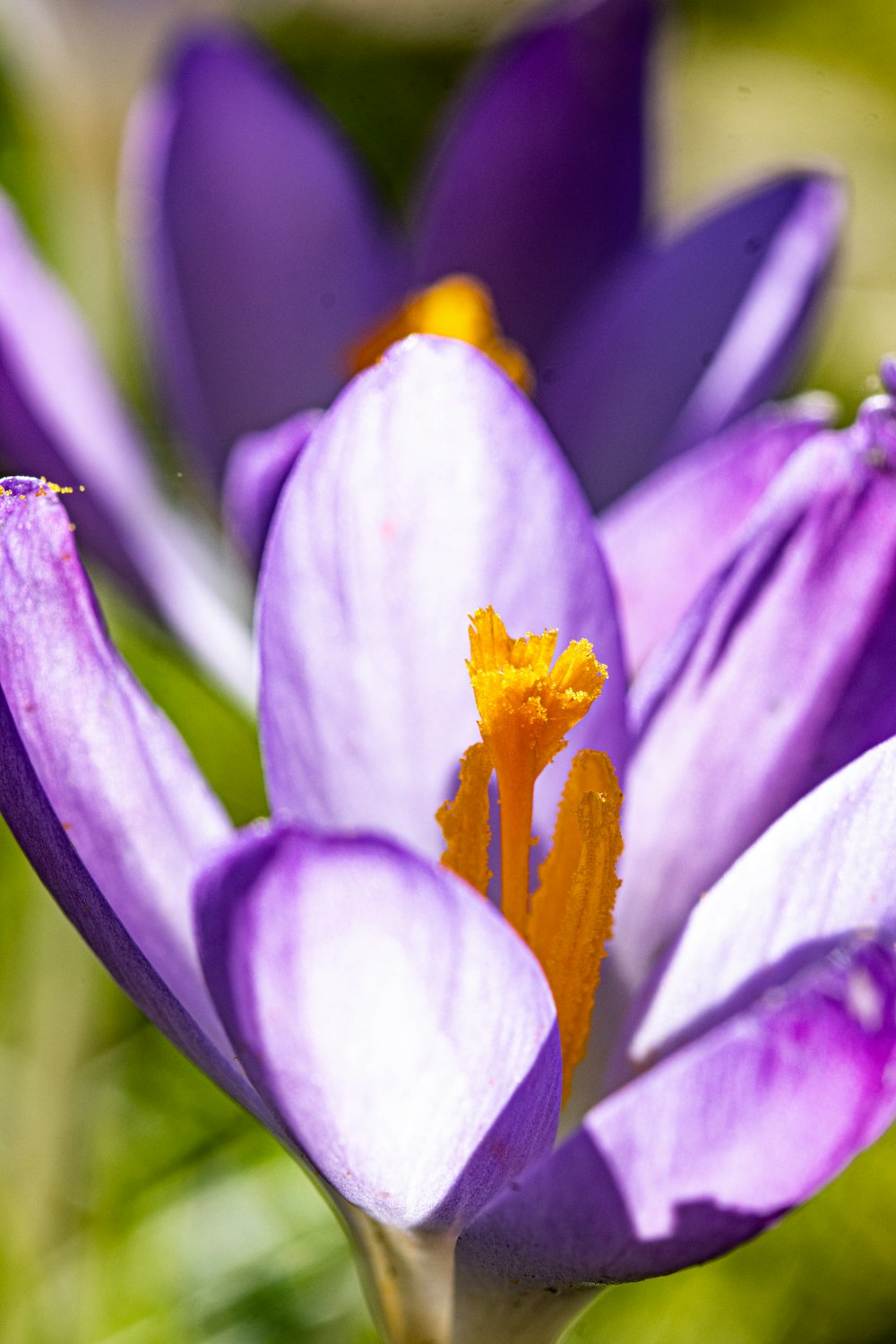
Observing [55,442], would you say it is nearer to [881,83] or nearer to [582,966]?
[582,966]

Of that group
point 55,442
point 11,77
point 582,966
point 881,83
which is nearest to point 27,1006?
point 55,442

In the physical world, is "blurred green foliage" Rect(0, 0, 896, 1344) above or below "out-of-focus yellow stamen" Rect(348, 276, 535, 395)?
below

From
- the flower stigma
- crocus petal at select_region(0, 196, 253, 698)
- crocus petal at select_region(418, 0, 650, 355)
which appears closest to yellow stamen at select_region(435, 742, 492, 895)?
the flower stigma

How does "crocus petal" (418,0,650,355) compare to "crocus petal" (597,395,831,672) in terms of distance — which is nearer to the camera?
"crocus petal" (597,395,831,672)

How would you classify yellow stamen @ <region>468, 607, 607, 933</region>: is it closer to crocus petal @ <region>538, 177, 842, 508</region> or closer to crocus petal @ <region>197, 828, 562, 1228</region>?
crocus petal @ <region>197, 828, 562, 1228</region>

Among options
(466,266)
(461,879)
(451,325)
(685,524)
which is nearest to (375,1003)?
(461,879)

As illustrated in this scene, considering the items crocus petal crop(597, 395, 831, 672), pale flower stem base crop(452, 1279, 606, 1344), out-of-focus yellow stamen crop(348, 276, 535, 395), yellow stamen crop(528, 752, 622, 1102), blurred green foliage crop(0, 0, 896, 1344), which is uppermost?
out-of-focus yellow stamen crop(348, 276, 535, 395)

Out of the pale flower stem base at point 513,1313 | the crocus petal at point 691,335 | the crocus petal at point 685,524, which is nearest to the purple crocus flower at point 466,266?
the crocus petal at point 691,335
